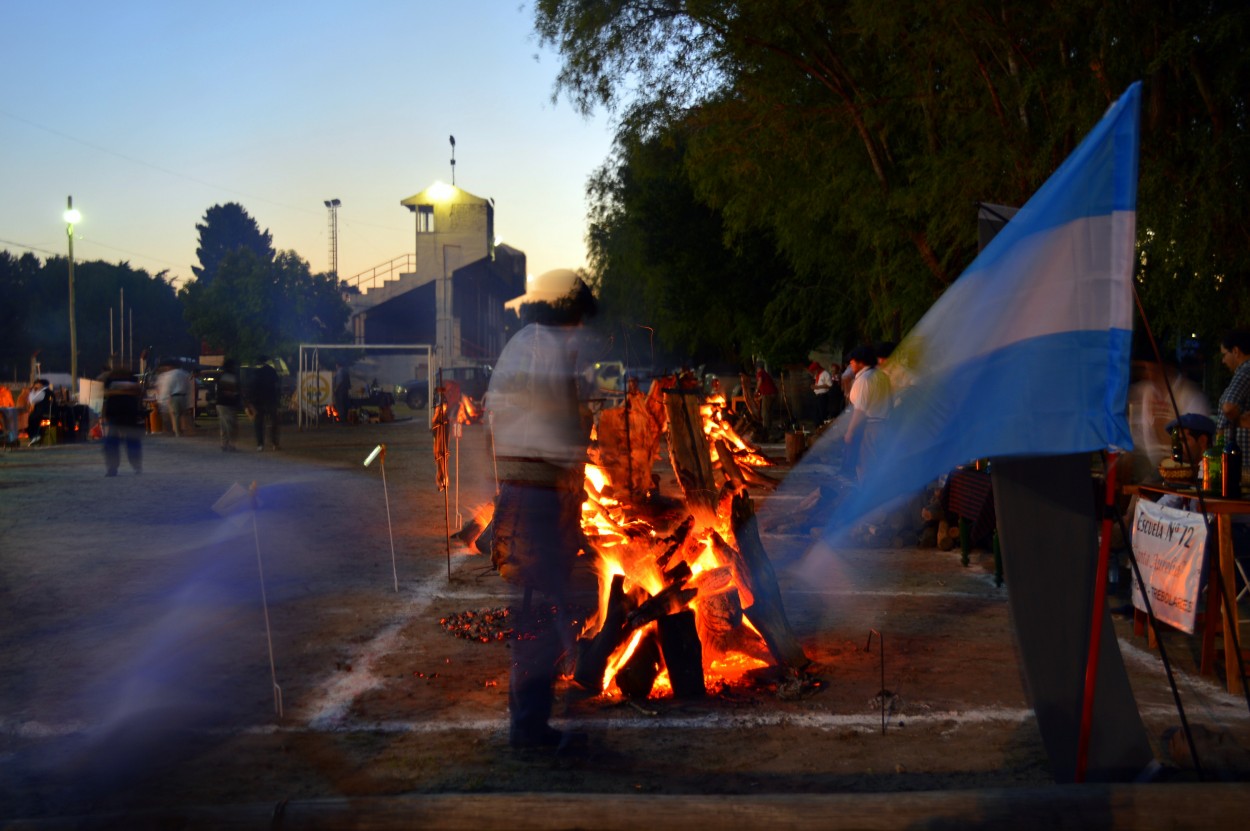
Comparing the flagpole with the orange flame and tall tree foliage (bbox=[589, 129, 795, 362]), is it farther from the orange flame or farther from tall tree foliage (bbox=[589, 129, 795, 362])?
tall tree foliage (bbox=[589, 129, 795, 362])

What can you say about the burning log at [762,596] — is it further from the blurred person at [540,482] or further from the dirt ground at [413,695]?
the blurred person at [540,482]

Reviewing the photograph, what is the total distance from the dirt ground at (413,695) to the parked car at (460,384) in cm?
1886

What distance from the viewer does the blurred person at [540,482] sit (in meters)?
4.81

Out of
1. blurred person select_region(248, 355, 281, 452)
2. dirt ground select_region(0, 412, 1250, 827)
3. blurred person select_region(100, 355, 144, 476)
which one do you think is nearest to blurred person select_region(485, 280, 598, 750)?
dirt ground select_region(0, 412, 1250, 827)

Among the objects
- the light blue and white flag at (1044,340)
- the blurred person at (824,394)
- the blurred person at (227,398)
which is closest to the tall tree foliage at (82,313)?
the blurred person at (227,398)

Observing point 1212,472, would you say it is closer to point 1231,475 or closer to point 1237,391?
point 1231,475

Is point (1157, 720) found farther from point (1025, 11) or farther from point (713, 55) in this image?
point (713, 55)

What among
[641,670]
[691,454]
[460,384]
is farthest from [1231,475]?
[460,384]

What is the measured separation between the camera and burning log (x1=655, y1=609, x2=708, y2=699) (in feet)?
18.6

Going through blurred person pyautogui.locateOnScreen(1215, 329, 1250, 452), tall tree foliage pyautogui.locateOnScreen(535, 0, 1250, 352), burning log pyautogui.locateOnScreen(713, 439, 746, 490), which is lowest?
burning log pyautogui.locateOnScreen(713, 439, 746, 490)

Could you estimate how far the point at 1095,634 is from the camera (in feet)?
12.3

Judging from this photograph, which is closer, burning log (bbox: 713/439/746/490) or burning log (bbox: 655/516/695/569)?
burning log (bbox: 655/516/695/569)

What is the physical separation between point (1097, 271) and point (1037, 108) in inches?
510

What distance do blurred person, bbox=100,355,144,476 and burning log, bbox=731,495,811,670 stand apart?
13444 mm
